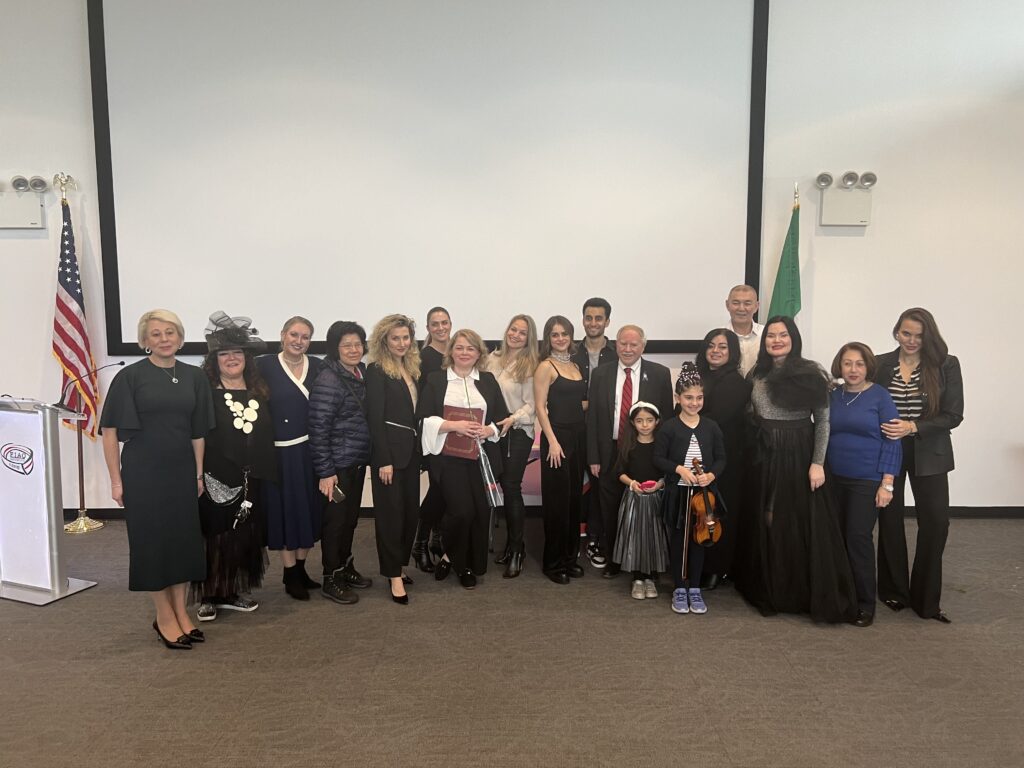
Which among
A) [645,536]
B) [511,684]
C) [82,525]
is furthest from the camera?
[82,525]

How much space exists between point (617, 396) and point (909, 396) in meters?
1.57

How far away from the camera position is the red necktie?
153 inches

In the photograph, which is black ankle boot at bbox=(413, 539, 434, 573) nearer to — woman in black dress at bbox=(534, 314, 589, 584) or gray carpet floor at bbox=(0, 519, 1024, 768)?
gray carpet floor at bbox=(0, 519, 1024, 768)

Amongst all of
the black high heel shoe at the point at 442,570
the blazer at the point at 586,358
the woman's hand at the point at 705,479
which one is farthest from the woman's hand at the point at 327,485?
the woman's hand at the point at 705,479

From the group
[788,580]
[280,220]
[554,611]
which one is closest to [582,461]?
[554,611]

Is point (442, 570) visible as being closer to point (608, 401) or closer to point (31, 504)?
point (608, 401)

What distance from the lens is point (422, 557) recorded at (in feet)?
14.1

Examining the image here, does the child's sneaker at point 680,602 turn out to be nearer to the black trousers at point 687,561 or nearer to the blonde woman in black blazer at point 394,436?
the black trousers at point 687,561

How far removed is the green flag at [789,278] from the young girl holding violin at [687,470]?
6.57 ft

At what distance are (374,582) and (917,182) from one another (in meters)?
5.25

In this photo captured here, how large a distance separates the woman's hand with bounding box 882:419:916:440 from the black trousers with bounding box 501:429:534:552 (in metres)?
1.98

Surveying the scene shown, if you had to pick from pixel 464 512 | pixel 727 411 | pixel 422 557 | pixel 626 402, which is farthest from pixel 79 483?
pixel 727 411

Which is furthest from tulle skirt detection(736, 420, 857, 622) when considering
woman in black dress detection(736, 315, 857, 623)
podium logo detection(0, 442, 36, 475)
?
podium logo detection(0, 442, 36, 475)

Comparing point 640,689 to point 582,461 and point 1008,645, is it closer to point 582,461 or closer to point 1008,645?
point 582,461
